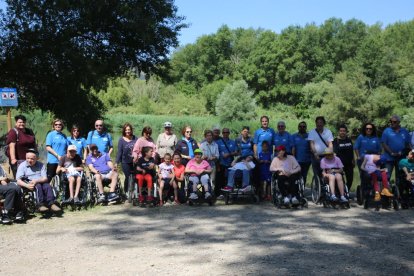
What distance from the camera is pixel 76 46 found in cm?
1413

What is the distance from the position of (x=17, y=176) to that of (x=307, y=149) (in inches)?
207

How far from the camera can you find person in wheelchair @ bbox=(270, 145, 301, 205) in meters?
8.90

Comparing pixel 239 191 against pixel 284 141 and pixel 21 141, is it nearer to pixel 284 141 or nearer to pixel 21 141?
pixel 284 141

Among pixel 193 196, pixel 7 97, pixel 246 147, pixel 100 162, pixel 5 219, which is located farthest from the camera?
pixel 7 97

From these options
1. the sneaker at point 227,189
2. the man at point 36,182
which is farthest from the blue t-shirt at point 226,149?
the man at point 36,182

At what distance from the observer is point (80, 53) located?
13.9m

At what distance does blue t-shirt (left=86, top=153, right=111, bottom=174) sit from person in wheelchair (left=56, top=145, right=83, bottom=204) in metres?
0.43

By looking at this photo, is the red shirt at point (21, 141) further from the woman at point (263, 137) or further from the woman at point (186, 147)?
the woman at point (263, 137)

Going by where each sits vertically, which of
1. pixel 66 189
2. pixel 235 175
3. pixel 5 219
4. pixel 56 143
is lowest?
pixel 5 219

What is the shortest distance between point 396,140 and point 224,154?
3.22 meters

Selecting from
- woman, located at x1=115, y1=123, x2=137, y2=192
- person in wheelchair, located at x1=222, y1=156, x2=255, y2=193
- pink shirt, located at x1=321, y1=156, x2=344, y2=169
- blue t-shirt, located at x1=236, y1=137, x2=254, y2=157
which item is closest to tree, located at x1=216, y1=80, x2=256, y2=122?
blue t-shirt, located at x1=236, y1=137, x2=254, y2=157

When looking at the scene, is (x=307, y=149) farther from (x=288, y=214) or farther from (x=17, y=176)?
(x=17, y=176)

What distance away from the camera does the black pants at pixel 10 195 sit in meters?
7.66

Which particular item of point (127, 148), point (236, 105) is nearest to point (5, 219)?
point (127, 148)
